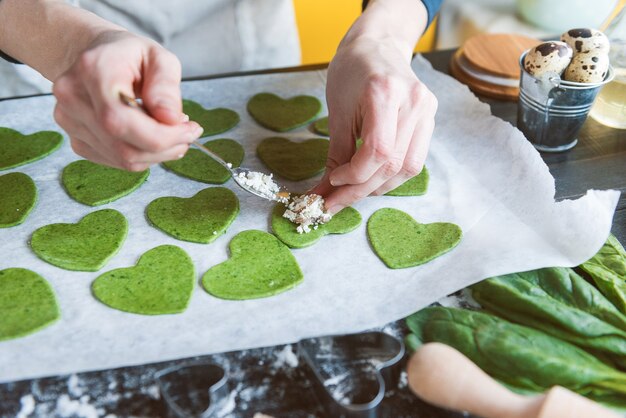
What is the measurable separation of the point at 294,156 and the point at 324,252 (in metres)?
0.29

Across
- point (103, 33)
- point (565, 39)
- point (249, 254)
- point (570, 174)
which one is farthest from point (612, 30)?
point (103, 33)

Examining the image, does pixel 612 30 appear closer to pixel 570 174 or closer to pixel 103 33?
pixel 570 174

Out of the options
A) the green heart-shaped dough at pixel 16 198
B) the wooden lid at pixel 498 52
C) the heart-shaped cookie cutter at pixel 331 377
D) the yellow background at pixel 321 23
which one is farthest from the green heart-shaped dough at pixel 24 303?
the yellow background at pixel 321 23

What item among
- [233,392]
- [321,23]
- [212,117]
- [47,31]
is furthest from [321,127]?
[321,23]

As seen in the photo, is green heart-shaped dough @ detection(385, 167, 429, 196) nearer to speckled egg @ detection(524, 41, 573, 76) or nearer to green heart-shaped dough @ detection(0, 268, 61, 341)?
speckled egg @ detection(524, 41, 573, 76)

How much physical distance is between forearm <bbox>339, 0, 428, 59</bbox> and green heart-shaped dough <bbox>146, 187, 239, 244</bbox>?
403 mm

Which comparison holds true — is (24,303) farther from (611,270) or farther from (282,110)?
(611,270)

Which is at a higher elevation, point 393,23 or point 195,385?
point 393,23

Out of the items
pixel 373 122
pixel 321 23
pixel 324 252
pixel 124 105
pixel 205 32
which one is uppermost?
pixel 124 105

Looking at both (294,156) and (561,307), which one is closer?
(561,307)

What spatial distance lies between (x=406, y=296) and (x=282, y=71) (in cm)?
79

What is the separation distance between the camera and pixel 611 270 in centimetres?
104

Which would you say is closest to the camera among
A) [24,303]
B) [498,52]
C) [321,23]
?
[24,303]

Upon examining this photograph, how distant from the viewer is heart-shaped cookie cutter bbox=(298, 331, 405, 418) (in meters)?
0.85
